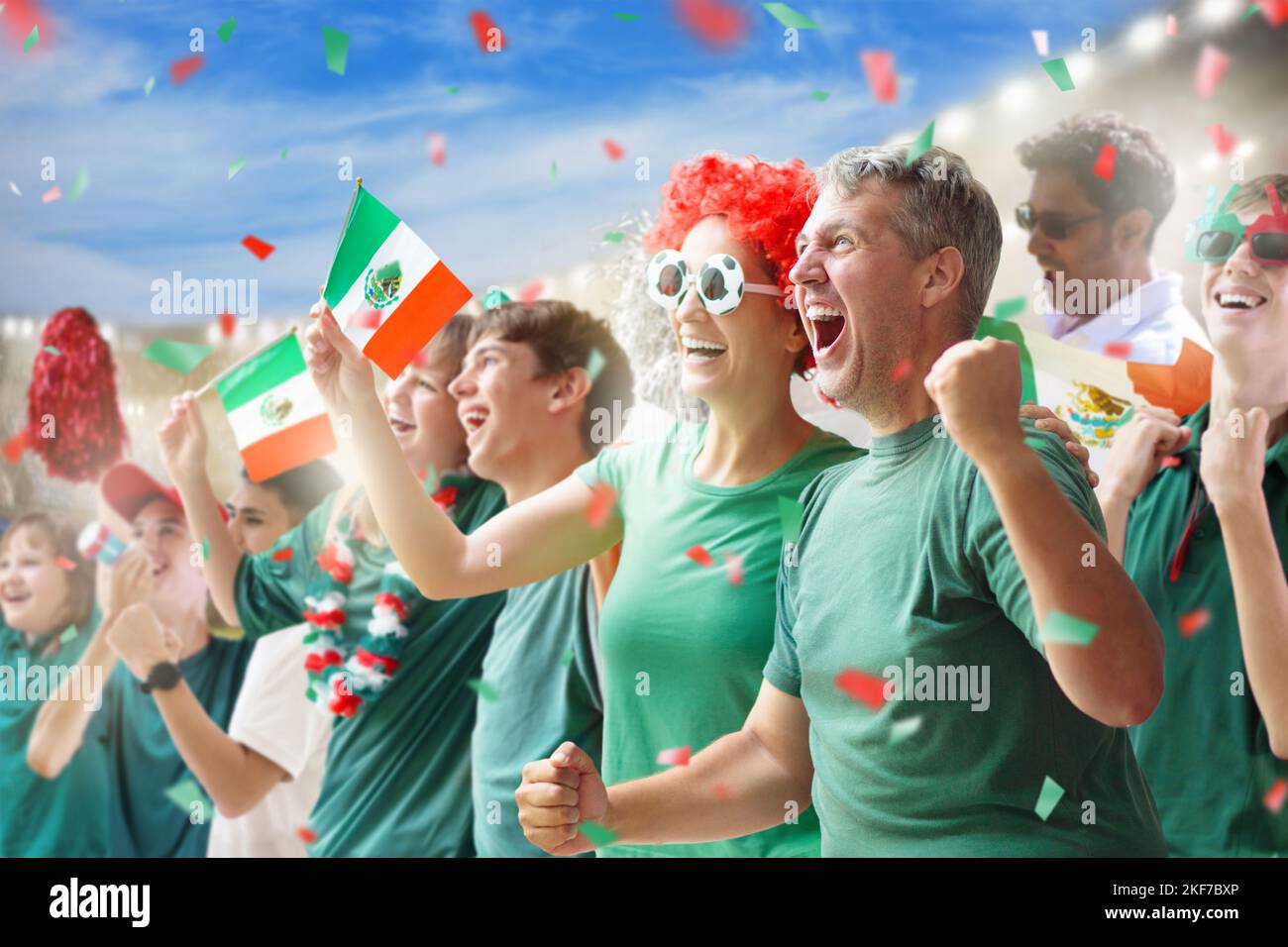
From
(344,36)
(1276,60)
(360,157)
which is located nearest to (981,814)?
(1276,60)

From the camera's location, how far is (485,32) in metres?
3.21

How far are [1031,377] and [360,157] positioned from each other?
1589 mm

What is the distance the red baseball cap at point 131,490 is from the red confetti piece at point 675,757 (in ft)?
4.47

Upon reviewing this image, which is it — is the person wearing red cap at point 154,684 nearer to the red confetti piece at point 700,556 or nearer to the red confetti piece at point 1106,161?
the red confetti piece at point 700,556

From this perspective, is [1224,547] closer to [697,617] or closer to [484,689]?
[697,617]

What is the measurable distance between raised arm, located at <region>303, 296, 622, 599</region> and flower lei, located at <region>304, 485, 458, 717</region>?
12cm

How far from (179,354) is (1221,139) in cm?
238

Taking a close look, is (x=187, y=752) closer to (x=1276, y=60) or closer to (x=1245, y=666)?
(x=1245, y=666)

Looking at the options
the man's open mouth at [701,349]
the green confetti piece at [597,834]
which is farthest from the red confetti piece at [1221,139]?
the green confetti piece at [597,834]

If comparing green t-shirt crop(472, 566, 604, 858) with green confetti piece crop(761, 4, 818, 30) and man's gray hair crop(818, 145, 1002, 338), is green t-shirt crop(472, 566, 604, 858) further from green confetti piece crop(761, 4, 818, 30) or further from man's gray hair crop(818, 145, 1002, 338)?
green confetti piece crop(761, 4, 818, 30)

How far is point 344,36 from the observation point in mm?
3262

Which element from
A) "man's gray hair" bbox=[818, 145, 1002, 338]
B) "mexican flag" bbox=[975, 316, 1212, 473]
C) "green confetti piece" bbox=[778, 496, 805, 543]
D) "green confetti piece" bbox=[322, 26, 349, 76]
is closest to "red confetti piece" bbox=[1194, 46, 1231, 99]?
"mexican flag" bbox=[975, 316, 1212, 473]

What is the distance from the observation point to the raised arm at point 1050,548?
223 cm

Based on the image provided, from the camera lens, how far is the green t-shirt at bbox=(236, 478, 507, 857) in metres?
3.13
